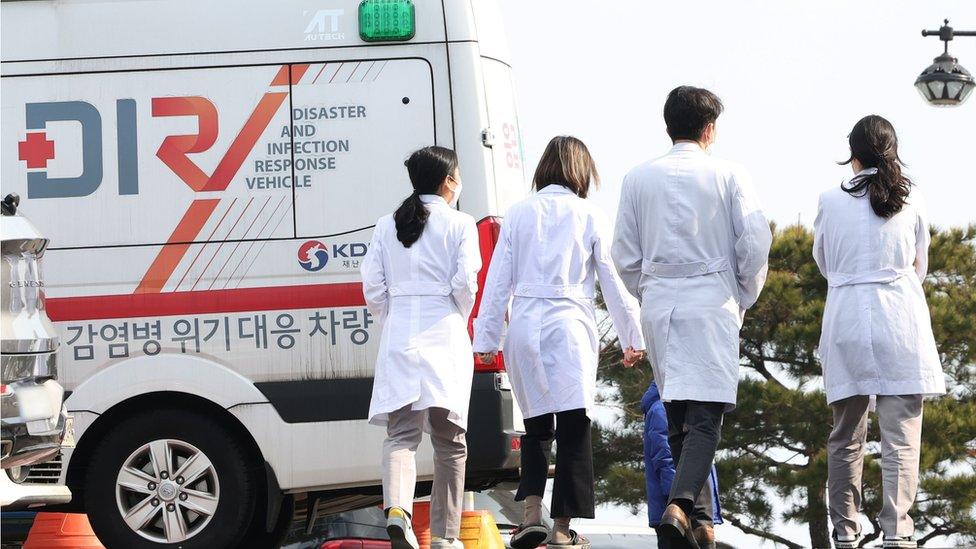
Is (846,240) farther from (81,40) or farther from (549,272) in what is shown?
(81,40)

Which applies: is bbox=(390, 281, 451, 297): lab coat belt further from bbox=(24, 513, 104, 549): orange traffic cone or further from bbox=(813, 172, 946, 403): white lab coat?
bbox=(24, 513, 104, 549): orange traffic cone

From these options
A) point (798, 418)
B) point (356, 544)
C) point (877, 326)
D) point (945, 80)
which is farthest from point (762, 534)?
point (877, 326)

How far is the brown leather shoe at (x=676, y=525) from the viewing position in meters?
5.46

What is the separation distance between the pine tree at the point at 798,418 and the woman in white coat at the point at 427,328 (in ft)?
44.6

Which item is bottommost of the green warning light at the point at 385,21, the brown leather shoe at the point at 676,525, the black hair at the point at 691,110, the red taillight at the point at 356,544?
the red taillight at the point at 356,544

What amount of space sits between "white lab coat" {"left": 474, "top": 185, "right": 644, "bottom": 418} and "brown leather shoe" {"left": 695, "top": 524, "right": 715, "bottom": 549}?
2.81 ft

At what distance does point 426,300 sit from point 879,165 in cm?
200

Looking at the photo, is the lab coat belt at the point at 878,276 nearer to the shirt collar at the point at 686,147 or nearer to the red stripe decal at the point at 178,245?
the shirt collar at the point at 686,147

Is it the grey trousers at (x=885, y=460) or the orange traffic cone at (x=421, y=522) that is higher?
the grey trousers at (x=885, y=460)

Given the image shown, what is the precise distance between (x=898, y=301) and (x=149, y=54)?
3.54 meters

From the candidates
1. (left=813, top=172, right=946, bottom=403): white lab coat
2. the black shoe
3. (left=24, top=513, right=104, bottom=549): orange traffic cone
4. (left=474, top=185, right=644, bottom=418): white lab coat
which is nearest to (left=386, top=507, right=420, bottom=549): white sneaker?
the black shoe

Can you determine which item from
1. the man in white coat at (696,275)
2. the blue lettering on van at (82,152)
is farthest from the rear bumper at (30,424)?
the man in white coat at (696,275)

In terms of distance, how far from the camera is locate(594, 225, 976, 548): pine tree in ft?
65.0

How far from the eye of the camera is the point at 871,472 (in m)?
19.2
